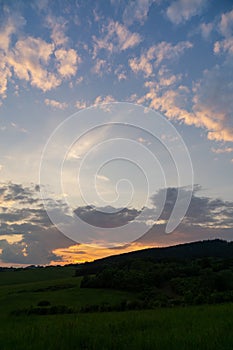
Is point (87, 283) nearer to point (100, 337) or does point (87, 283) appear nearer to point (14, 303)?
point (14, 303)

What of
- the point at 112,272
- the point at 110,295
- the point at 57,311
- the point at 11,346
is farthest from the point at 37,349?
the point at 112,272

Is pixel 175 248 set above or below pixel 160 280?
above

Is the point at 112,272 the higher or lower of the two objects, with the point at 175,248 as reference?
lower

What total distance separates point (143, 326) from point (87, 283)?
2322 inches


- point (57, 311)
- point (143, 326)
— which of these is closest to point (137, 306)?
point (57, 311)

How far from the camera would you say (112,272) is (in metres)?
74.9

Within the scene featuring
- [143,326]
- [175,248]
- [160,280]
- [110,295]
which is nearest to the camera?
A: [143,326]

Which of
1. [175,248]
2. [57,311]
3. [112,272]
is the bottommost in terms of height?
[57,311]

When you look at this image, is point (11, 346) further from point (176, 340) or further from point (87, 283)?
point (87, 283)

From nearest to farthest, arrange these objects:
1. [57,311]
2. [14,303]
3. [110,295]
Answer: [57,311] < [14,303] < [110,295]

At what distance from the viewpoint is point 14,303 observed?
52.4 metres

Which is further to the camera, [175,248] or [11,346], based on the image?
[175,248]

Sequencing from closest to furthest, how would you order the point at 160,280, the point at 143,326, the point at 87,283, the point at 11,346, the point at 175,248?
1. the point at 11,346
2. the point at 143,326
3. the point at 160,280
4. the point at 87,283
5. the point at 175,248

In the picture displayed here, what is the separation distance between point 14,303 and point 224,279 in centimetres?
3439
